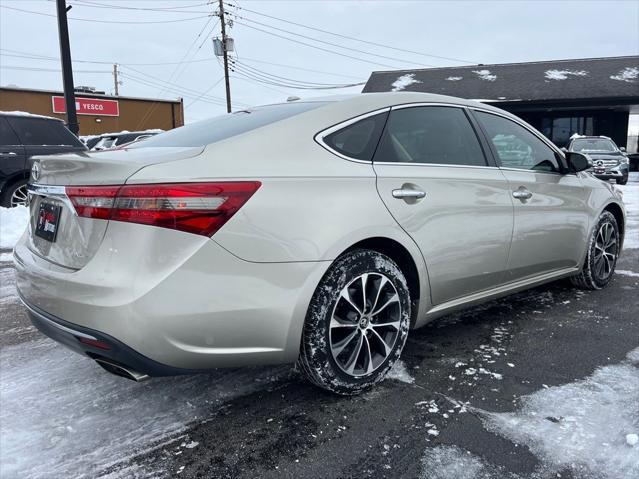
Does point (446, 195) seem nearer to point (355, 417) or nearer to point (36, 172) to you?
point (355, 417)

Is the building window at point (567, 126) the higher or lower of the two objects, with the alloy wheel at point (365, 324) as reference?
higher

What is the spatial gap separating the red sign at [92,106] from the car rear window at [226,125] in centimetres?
2726

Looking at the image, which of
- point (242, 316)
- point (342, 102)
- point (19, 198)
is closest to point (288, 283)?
point (242, 316)

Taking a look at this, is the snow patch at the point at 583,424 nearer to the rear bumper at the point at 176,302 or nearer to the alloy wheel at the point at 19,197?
the rear bumper at the point at 176,302

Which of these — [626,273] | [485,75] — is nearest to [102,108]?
[485,75]

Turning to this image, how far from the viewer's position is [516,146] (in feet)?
12.4

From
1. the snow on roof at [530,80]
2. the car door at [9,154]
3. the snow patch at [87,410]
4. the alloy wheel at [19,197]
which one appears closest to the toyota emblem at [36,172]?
the snow patch at [87,410]

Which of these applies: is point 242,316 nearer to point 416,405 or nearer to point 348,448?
point 348,448

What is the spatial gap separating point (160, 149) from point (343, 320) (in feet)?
3.97

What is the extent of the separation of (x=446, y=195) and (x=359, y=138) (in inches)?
24.8

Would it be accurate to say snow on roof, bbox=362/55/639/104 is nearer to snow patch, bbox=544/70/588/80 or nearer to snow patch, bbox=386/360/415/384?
snow patch, bbox=544/70/588/80

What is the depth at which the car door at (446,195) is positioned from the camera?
110 inches

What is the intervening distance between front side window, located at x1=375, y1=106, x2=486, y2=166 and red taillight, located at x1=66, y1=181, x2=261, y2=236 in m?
0.96

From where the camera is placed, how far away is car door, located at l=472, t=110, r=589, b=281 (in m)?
3.53
